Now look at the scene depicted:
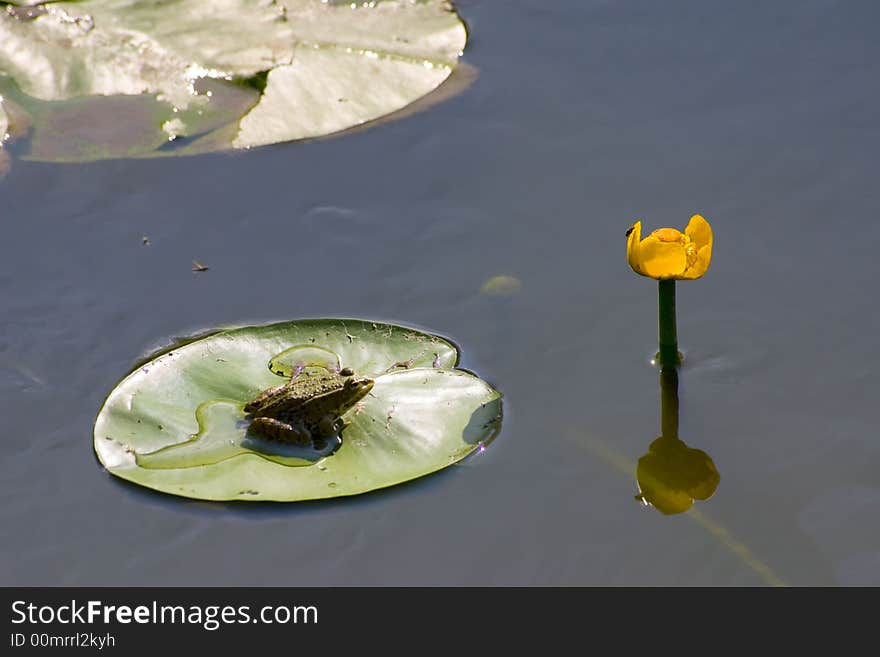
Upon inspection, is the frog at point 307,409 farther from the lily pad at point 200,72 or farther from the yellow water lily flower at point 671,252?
the lily pad at point 200,72

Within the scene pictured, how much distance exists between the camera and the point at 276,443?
3.79 meters

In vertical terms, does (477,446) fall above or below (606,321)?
below

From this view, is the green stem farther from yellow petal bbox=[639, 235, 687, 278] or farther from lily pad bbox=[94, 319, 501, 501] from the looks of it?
lily pad bbox=[94, 319, 501, 501]

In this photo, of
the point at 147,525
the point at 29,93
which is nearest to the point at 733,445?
the point at 147,525

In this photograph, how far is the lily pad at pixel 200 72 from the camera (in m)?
5.46

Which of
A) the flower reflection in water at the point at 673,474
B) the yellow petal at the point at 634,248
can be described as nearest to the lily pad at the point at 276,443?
the flower reflection in water at the point at 673,474

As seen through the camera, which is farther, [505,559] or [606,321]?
[606,321]

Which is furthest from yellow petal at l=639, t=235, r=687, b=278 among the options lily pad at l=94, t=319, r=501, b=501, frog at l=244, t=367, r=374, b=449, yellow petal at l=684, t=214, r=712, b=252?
frog at l=244, t=367, r=374, b=449

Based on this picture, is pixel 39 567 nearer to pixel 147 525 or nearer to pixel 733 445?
pixel 147 525

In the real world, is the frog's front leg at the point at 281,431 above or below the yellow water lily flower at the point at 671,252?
below

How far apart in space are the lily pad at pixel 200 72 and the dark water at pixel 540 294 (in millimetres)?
130

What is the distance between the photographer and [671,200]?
4863mm
